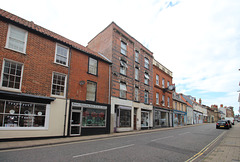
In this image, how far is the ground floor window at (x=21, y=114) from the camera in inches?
393

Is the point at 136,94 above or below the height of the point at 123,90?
below

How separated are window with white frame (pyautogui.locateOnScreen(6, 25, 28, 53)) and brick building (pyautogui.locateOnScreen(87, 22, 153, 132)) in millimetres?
9719

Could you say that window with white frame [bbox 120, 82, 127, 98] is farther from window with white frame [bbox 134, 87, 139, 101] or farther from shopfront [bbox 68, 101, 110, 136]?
shopfront [bbox 68, 101, 110, 136]

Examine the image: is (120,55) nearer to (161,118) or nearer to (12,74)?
(12,74)

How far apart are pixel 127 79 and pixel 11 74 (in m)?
13.4

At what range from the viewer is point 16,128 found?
10.2 metres

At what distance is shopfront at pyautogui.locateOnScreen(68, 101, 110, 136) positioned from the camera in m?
13.7

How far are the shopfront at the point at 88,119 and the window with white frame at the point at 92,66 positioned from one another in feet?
12.2

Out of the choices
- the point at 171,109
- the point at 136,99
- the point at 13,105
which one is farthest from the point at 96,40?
the point at 171,109

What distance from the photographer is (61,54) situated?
544 inches

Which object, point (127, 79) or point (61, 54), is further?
point (127, 79)

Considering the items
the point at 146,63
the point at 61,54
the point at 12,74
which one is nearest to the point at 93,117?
the point at 61,54

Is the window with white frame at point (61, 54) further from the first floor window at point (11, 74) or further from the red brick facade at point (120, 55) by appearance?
the red brick facade at point (120, 55)

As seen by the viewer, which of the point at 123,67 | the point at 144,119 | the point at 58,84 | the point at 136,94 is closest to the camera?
the point at 58,84
